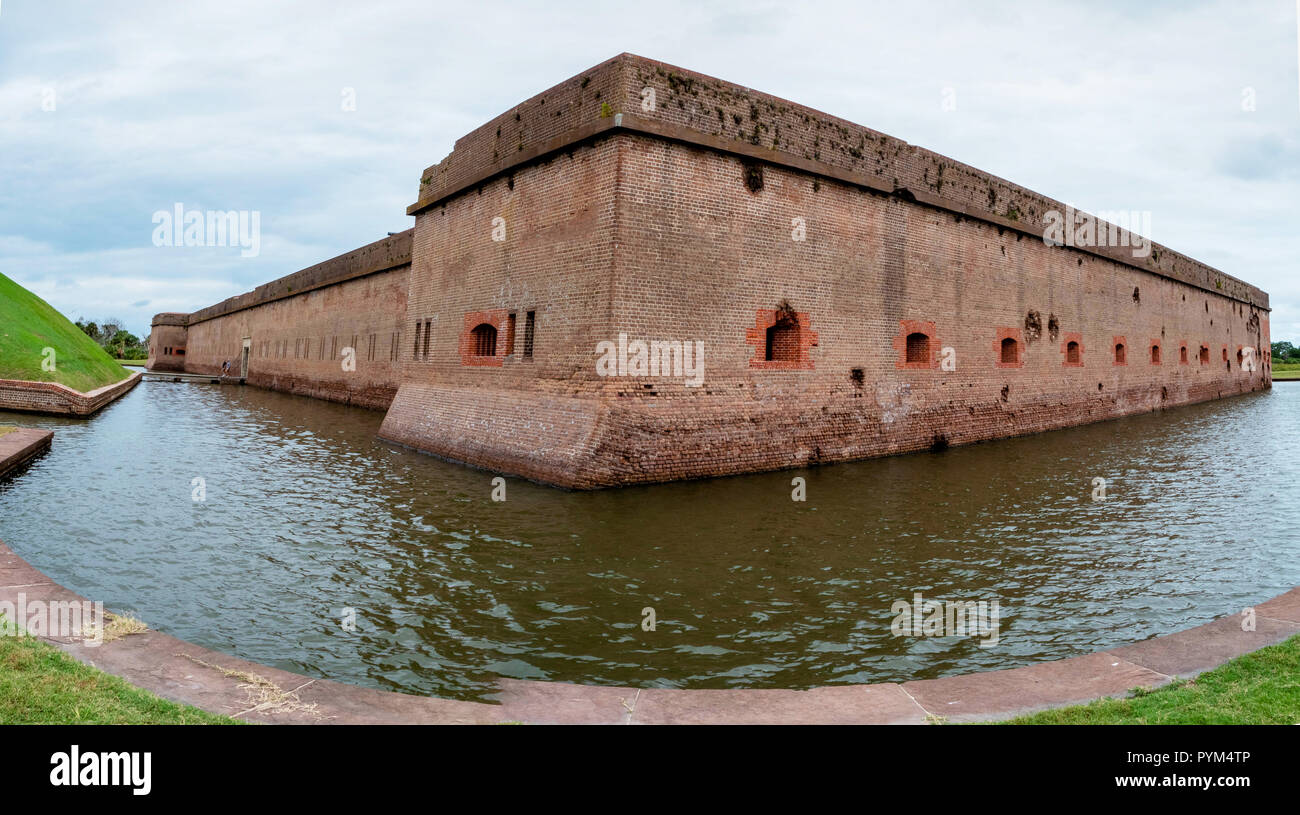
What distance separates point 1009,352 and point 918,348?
4107 mm

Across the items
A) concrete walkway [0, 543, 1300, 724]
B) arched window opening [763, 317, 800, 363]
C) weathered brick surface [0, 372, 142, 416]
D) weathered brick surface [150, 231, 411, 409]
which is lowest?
concrete walkway [0, 543, 1300, 724]

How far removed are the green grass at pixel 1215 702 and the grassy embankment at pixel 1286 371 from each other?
63.3 m

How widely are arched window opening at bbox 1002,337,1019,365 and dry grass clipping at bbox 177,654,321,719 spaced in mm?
17061

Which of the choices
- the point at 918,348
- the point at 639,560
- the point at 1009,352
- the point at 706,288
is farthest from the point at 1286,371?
the point at 639,560

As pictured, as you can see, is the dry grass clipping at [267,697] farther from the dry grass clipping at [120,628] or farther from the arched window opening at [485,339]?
A: the arched window opening at [485,339]

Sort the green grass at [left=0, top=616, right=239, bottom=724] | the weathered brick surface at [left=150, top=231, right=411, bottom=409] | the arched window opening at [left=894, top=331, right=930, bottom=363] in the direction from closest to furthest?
the green grass at [left=0, top=616, right=239, bottom=724]
the arched window opening at [left=894, top=331, right=930, bottom=363]
the weathered brick surface at [left=150, top=231, right=411, bottom=409]

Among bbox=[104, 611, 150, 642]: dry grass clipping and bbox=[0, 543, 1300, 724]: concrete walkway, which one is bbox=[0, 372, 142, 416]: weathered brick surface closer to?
bbox=[104, 611, 150, 642]: dry grass clipping

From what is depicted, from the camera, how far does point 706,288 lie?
Result: 11125 millimetres

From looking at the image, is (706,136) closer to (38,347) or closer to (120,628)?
(120,628)

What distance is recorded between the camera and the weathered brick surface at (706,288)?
10.4m

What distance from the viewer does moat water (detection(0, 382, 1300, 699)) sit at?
4.63m

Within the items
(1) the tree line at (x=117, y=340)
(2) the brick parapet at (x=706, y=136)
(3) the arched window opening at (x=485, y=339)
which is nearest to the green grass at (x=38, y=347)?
(2) the brick parapet at (x=706, y=136)

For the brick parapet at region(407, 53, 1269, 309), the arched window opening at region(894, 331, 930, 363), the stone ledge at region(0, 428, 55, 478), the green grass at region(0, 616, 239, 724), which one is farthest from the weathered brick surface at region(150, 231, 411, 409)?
the green grass at region(0, 616, 239, 724)
